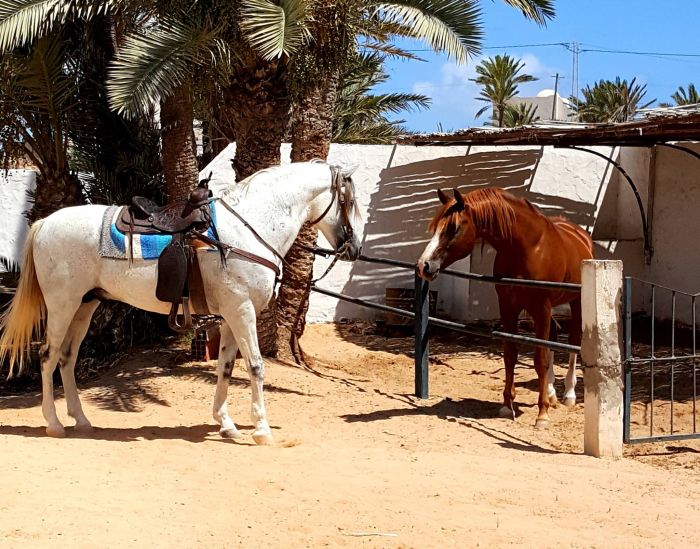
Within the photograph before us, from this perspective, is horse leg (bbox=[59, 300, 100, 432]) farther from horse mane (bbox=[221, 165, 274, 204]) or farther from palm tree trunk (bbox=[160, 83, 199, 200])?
palm tree trunk (bbox=[160, 83, 199, 200])

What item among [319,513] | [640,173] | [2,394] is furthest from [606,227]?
[319,513]

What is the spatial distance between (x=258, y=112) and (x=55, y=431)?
387 centimetres

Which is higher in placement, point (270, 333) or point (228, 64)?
point (228, 64)

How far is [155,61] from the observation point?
823 centimetres

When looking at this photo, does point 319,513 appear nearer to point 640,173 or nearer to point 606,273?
point 606,273

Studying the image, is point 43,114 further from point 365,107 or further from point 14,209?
point 365,107

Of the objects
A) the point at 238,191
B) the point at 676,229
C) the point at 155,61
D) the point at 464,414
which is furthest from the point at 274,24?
the point at 676,229

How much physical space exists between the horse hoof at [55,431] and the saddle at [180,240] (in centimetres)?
111

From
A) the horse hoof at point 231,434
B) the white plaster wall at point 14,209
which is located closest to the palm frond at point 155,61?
the horse hoof at point 231,434

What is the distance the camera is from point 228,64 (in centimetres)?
839

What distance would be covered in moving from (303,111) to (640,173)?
608 cm

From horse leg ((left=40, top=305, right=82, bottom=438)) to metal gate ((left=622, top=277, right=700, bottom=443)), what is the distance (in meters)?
3.97

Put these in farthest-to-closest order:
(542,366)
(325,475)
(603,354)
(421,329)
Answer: (421,329) < (542,366) < (603,354) < (325,475)

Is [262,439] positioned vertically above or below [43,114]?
below
